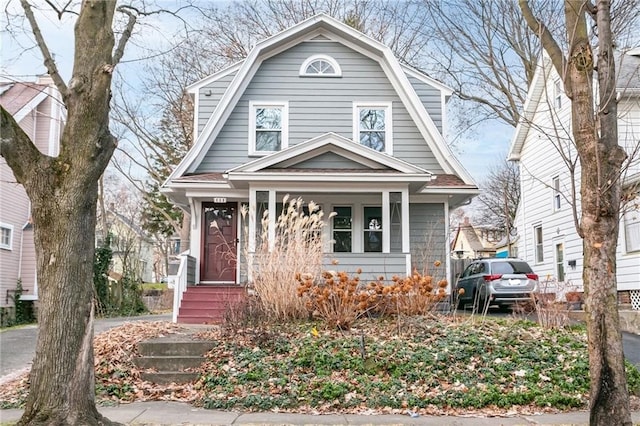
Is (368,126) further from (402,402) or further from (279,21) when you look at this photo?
(279,21)

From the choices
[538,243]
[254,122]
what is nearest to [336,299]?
[254,122]

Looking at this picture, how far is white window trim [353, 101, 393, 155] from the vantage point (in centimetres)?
1380

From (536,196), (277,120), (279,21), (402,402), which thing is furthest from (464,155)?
(402,402)

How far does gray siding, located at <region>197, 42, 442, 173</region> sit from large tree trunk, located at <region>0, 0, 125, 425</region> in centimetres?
878

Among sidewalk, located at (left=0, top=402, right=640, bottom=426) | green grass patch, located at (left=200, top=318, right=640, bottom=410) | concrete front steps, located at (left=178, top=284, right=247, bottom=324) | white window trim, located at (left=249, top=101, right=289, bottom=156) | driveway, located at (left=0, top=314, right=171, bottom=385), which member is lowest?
sidewalk, located at (left=0, top=402, right=640, bottom=426)

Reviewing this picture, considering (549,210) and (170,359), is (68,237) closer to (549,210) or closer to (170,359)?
(170,359)

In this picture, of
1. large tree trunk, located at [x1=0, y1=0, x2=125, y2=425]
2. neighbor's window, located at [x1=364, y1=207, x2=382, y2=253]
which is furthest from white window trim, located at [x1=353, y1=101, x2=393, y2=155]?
large tree trunk, located at [x1=0, y1=0, x2=125, y2=425]

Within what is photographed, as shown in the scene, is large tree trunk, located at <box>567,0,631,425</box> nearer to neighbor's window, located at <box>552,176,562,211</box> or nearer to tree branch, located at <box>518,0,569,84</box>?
tree branch, located at <box>518,0,569,84</box>

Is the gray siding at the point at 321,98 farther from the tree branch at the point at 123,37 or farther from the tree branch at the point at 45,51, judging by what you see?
the tree branch at the point at 45,51

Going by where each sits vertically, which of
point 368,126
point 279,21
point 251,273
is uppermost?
point 279,21

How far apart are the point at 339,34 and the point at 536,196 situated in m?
10.5

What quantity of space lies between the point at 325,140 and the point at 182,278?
4659mm

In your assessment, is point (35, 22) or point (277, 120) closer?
point (35, 22)

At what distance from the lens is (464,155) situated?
23.8 metres
